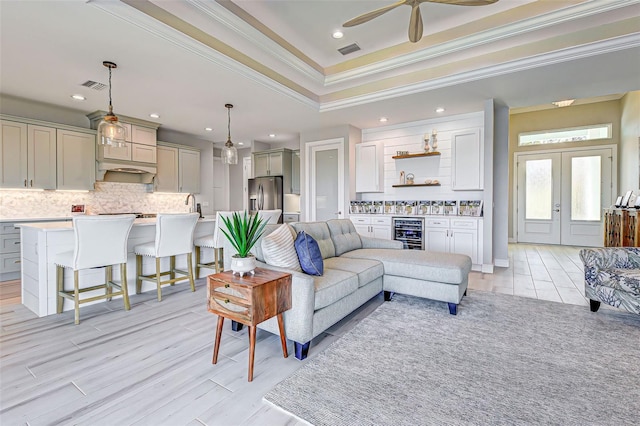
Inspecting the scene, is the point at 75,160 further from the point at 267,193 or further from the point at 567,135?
the point at 567,135

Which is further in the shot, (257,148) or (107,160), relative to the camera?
(257,148)

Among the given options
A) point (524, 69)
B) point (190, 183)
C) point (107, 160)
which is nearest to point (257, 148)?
point (190, 183)

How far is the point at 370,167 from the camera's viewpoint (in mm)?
6035

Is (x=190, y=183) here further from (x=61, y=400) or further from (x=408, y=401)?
(x=408, y=401)

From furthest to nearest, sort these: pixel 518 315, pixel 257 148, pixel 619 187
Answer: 1. pixel 257 148
2. pixel 619 187
3. pixel 518 315

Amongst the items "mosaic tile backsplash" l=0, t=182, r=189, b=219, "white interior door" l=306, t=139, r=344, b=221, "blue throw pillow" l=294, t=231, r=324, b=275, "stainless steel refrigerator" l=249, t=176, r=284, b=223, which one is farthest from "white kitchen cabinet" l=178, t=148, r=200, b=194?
"blue throw pillow" l=294, t=231, r=324, b=275

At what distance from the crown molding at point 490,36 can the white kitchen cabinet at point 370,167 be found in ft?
5.46

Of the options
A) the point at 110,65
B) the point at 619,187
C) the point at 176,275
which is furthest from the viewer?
the point at 619,187

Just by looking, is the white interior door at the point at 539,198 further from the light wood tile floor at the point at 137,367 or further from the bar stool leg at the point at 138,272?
the bar stool leg at the point at 138,272

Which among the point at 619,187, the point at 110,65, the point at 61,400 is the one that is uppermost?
the point at 110,65

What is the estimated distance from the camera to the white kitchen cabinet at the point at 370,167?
5.98 m

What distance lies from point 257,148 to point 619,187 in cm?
876

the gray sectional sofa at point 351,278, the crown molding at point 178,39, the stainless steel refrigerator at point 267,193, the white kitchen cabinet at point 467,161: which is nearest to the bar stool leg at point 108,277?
the gray sectional sofa at point 351,278

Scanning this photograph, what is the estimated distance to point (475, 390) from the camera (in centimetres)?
181
